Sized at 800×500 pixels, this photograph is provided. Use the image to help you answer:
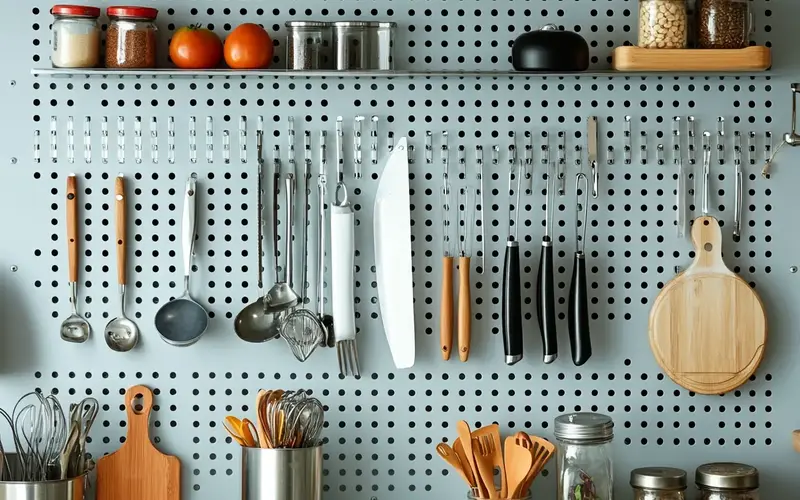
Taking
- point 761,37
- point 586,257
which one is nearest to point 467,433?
point 586,257

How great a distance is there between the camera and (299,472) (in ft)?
5.75

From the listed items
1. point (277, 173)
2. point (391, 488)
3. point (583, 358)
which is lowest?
point (391, 488)

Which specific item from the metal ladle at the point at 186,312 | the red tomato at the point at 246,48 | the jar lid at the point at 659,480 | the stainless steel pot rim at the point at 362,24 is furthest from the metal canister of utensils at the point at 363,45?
the jar lid at the point at 659,480

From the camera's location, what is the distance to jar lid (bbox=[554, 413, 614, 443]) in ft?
5.82

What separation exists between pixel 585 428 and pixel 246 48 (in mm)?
891

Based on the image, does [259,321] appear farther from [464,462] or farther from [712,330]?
[712,330]

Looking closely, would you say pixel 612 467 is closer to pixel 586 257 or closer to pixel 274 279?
pixel 586 257

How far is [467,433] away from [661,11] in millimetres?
827

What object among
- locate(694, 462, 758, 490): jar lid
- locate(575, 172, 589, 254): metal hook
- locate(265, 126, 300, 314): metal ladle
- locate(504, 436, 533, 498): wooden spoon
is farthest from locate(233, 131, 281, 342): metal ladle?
locate(694, 462, 758, 490): jar lid

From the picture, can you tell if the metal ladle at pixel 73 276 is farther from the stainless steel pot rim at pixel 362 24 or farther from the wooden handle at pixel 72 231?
the stainless steel pot rim at pixel 362 24

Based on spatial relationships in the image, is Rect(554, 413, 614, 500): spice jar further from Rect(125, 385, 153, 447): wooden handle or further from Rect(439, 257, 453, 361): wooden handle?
Rect(125, 385, 153, 447): wooden handle

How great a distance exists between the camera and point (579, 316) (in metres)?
1.87

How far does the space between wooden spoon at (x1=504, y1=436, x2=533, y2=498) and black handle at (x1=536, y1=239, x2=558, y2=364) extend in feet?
0.56

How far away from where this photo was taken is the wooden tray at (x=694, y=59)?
1771 millimetres
